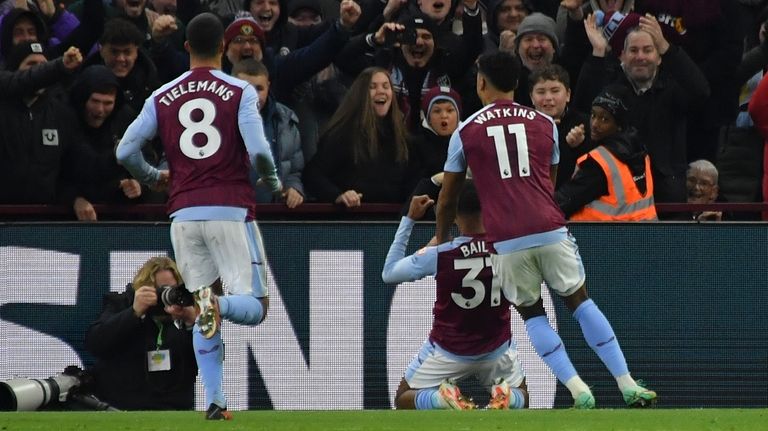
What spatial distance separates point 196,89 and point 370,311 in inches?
131

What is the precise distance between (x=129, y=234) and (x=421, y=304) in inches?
89.3

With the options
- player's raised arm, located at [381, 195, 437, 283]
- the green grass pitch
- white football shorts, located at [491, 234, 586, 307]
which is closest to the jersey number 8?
the green grass pitch

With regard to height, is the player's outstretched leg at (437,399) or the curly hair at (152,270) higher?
the curly hair at (152,270)

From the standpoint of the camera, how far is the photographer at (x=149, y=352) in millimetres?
10734

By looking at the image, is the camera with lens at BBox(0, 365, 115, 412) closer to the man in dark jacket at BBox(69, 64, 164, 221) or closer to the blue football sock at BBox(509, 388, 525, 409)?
the man in dark jacket at BBox(69, 64, 164, 221)

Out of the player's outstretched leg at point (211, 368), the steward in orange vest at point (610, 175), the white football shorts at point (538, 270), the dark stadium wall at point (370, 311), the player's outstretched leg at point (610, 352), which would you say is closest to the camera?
the player's outstretched leg at point (211, 368)

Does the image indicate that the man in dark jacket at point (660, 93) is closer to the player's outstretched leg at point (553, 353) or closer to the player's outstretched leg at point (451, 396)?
the player's outstretched leg at point (451, 396)

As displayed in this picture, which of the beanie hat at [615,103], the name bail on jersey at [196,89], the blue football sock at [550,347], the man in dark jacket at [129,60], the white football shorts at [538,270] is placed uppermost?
the man in dark jacket at [129,60]

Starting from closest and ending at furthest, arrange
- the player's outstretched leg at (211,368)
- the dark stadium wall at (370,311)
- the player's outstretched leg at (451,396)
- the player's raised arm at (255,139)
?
the player's raised arm at (255,139), the player's outstretched leg at (211,368), the player's outstretched leg at (451,396), the dark stadium wall at (370,311)

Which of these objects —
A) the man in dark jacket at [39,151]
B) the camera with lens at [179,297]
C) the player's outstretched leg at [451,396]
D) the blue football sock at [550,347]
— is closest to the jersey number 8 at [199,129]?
the camera with lens at [179,297]

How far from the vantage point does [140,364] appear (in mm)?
10828

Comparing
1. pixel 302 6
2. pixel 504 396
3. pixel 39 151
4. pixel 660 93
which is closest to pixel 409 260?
pixel 504 396

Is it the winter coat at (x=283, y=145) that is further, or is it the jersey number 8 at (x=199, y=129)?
the winter coat at (x=283, y=145)

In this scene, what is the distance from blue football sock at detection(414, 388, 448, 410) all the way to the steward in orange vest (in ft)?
6.48
